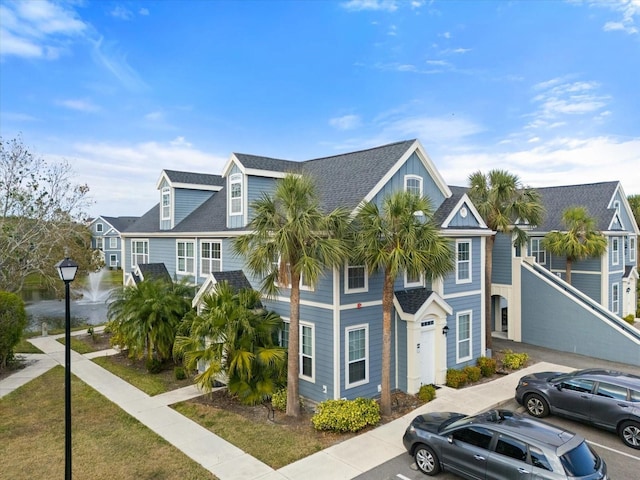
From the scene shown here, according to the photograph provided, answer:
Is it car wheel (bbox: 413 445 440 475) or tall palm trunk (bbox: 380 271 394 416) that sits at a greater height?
tall palm trunk (bbox: 380 271 394 416)

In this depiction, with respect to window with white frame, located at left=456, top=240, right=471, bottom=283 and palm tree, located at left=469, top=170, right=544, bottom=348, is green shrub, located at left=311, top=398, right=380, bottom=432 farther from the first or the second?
palm tree, located at left=469, top=170, right=544, bottom=348

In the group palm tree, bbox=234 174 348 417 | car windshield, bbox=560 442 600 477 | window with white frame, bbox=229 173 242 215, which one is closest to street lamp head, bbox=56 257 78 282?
palm tree, bbox=234 174 348 417

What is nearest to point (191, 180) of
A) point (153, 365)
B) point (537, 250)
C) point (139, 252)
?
point (139, 252)

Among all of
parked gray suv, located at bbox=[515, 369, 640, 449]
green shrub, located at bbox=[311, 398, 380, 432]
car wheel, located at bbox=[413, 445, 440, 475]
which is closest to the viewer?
car wheel, located at bbox=[413, 445, 440, 475]

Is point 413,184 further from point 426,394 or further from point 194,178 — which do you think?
point 194,178

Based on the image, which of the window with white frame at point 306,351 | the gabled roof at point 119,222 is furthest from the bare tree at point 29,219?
the gabled roof at point 119,222

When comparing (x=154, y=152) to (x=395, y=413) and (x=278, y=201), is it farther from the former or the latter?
(x=395, y=413)

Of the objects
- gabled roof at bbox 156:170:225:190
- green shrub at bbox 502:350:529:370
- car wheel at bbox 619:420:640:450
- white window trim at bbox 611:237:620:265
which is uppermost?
gabled roof at bbox 156:170:225:190

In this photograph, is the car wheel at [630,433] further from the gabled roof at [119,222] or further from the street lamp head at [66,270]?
the gabled roof at [119,222]
